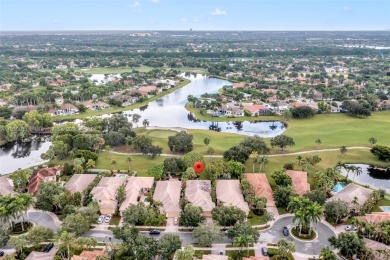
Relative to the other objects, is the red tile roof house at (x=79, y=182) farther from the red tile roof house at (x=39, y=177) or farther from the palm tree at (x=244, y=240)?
the palm tree at (x=244, y=240)

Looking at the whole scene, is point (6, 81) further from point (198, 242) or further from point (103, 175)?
point (198, 242)

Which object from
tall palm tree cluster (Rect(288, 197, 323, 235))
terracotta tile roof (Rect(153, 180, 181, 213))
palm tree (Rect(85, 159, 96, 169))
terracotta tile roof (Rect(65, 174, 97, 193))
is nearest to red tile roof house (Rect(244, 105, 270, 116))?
terracotta tile roof (Rect(153, 180, 181, 213))

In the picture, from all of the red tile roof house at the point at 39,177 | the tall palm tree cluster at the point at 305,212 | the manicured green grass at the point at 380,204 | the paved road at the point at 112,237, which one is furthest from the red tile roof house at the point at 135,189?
the manicured green grass at the point at 380,204

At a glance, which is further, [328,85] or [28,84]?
[328,85]

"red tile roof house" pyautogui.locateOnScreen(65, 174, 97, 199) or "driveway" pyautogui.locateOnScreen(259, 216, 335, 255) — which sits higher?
"red tile roof house" pyautogui.locateOnScreen(65, 174, 97, 199)

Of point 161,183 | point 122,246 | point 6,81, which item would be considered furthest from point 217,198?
point 6,81

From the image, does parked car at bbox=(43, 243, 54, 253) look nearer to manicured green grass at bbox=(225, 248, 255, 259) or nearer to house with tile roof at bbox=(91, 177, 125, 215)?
house with tile roof at bbox=(91, 177, 125, 215)
